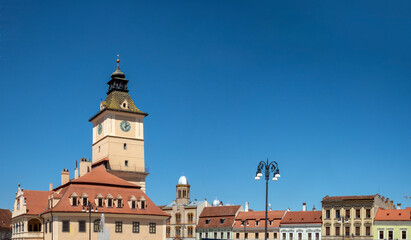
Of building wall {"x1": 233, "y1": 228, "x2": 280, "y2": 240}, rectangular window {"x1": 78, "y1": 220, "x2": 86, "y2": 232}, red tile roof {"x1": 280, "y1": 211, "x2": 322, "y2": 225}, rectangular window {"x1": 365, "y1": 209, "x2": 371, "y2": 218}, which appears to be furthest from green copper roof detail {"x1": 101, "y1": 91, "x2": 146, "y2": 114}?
rectangular window {"x1": 365, "y1": 209, "x2": 371, "y2": 218}

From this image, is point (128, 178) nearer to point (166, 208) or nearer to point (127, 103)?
point (127, 103)

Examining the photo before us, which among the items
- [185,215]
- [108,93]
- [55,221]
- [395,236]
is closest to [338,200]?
[395,236]

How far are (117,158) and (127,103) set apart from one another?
8.64m

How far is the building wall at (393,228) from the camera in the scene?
9112 centimetres

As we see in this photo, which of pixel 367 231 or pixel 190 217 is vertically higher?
pixel 190 217

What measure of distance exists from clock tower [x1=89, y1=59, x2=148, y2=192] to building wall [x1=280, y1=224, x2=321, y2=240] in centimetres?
2936

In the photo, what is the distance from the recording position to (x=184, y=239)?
115 metres

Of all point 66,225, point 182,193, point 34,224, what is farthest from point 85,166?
point 182,193

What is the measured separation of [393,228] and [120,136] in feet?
146

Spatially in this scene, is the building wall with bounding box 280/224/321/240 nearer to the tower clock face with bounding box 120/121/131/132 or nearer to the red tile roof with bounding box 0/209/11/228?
the tower clock face with bounding box 120/121/131/132

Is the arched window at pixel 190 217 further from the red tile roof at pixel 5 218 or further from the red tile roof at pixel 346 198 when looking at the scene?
the red tile roof at pixel 5 218

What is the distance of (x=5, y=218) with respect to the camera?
111 m

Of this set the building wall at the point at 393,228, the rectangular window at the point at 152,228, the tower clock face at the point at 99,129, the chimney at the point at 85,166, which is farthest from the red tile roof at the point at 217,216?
the rectangular window at the point at 152,228

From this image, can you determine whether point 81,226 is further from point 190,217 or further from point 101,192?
point 190,217
